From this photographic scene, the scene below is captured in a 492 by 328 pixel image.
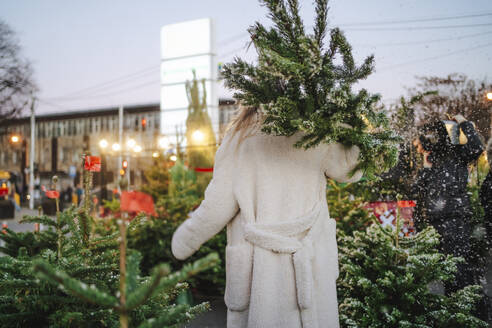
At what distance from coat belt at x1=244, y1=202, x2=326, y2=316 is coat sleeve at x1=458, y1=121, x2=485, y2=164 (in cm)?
244

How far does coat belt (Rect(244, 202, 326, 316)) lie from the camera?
1.99m

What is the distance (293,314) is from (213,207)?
0.68 meters

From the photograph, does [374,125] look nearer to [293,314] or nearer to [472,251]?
[293,314]

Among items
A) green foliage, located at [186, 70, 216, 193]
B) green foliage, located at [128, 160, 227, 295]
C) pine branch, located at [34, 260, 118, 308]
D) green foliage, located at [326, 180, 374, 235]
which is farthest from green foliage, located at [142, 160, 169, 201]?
pine branch, located at [34, 260, 118, 308]

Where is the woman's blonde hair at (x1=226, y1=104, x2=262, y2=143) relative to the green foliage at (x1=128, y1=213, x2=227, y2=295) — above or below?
above

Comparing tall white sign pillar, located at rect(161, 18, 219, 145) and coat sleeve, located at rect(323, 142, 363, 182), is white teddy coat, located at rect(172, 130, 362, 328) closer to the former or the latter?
coat sleeve, located at rect(323, 142, 363, 182)

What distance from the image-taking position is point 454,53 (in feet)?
9.44

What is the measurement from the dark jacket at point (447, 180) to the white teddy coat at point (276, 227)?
91.5 inches

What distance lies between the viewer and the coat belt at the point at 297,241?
199 centimetres

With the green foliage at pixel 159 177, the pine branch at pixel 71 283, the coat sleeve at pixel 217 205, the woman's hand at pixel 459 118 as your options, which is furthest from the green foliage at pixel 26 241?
the green foliage at pixel 159 177

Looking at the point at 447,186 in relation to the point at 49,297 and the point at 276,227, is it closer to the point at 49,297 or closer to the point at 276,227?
the point at 276,227

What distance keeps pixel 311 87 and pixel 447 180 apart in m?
2.80

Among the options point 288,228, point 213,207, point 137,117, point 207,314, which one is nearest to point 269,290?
point 288,228

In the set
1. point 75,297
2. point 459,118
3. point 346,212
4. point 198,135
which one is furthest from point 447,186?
point 198,135
